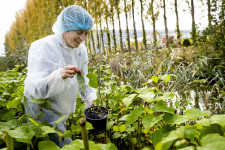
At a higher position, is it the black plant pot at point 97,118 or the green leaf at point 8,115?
the green leaf at point 8,115

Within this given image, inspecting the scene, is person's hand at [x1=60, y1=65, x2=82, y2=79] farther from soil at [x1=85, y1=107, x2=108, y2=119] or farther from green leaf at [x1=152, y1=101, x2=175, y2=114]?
green leaf at [x1=152, y1=101, x2=175, y2=114]

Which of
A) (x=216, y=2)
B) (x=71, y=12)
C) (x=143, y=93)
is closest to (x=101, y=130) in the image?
(x=143, y=93)

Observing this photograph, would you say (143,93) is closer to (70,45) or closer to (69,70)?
(69,70)

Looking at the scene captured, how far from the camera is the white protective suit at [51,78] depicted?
3.92 feet

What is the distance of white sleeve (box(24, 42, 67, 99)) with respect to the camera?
3.88 ft

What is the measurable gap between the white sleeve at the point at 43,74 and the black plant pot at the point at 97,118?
302 millimetres

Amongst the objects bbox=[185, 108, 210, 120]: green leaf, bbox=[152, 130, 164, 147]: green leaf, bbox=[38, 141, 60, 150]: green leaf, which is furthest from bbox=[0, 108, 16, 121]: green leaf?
bbox=[185, 108, 210, 120]: green leaf

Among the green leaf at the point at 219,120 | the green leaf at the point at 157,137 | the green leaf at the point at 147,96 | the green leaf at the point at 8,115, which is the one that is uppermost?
the green leaf at the point at 147,96

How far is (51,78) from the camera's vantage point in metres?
1.18

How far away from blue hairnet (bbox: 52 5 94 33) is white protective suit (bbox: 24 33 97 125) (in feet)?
0.35

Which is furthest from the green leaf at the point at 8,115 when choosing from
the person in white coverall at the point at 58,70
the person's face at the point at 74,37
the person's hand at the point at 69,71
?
the person's face at the point at 74,37

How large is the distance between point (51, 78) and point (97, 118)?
0.45m

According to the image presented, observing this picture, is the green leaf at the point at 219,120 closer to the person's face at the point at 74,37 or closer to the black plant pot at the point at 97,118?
the black plant pot at the point at 97,118

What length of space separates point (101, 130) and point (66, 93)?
0.53 m
